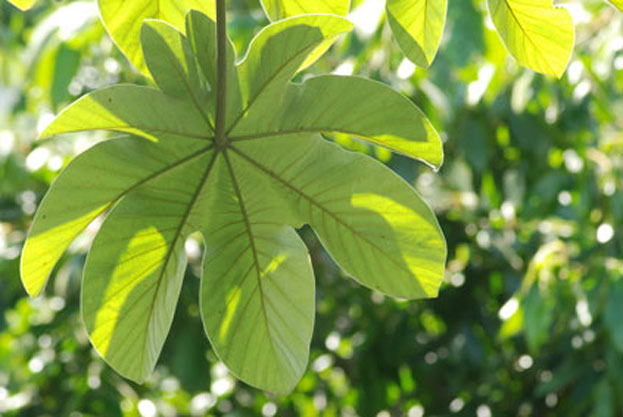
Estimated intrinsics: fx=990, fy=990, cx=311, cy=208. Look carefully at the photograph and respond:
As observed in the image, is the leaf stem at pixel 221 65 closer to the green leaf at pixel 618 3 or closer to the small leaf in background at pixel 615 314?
the green leaf at pixel 618 3

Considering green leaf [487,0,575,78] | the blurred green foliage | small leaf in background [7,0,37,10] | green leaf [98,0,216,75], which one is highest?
small leaf in background [7,0,37,10]

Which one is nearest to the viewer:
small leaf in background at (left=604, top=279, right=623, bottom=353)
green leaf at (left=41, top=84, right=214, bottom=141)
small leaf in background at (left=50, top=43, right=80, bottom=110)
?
green leaf at (left=41, top=84, right=214, bottom=141)

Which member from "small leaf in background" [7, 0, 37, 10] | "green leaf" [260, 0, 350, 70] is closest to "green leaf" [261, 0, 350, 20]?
"green leaf" [260, 0, 350, 70]

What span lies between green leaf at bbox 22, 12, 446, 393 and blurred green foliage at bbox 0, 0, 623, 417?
1.01 meters

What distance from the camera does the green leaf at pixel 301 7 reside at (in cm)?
55

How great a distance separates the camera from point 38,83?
6.52 ft

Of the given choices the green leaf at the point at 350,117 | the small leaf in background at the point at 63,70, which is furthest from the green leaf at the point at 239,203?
the small leaf in background at the point at 63,70

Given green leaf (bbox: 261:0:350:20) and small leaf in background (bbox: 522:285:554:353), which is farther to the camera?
small leaf in background (bbox: 522:285:554:353)

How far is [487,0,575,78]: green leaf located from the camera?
540 millimetres

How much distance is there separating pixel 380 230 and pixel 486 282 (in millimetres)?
1871

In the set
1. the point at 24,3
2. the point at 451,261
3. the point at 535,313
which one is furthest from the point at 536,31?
the point at 451,261

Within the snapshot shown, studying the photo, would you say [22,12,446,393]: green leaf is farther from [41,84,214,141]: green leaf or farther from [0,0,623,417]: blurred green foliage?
[0,0,623,417]: blurred green foliage

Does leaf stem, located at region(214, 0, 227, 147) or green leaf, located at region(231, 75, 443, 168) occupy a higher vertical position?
leaf stem, located at region(214, 0, 227, 147)

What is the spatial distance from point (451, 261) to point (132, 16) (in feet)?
6.16
